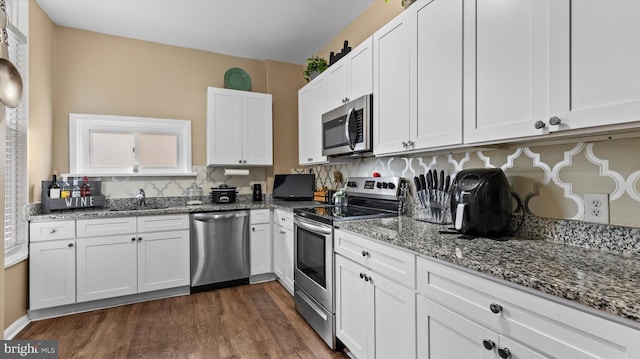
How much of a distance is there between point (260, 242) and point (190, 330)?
1180 mm

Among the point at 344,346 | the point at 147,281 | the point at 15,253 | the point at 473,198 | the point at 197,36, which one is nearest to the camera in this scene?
the point at 473,198

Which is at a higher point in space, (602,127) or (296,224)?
(602,127)

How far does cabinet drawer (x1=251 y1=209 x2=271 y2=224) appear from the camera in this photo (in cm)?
334

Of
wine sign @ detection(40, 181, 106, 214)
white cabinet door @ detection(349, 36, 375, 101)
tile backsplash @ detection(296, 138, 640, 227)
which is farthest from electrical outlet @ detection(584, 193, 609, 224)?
wine sign @ detection(40, 181, 106, 214)

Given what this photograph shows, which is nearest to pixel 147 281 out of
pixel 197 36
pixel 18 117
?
pixel 18 117

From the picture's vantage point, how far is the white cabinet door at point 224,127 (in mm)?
3496

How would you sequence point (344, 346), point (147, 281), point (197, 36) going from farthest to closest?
point (197, 36)
point (147, 281)
point (344, 346)

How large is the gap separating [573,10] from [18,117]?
12.3ft

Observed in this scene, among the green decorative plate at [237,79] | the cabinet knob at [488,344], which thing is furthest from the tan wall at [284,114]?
the cabinet knob at [488,344]

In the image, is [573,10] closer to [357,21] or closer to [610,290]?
[610,290]

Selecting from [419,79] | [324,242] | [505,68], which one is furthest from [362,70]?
[324,242]

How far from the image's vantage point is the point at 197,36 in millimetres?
3361

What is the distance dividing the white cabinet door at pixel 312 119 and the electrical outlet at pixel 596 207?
6.67 feet

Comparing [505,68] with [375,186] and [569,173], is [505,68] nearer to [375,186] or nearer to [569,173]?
[569,173]
